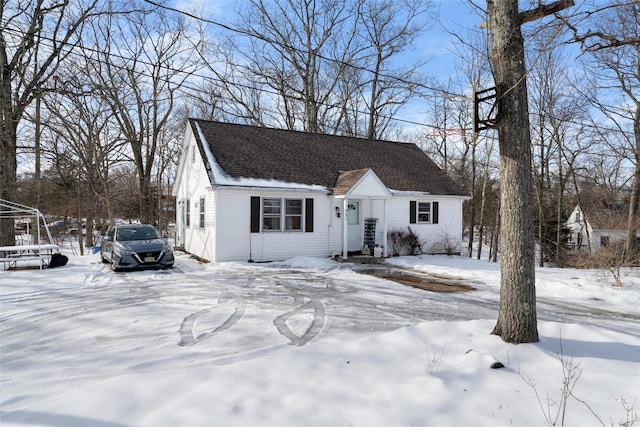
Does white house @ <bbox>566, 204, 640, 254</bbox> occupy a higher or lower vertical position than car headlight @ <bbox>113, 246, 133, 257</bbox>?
higher

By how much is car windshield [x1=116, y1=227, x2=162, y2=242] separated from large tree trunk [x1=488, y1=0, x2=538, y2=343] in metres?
10.8

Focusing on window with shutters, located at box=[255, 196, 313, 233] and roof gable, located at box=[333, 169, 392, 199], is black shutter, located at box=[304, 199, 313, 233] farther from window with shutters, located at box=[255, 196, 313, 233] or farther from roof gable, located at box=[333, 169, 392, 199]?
roof gable, located at box=[333, 169, 392, 199]

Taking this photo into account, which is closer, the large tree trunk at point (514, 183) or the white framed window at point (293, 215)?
the large tree trunk at point (514, 183)

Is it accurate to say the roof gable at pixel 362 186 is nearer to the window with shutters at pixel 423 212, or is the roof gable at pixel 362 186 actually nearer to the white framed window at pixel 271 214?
the window with shutters at pixel 423 212

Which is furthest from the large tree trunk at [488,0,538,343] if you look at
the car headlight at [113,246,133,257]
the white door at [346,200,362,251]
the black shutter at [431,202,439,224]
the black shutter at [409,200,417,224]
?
the black shutter at [431,202,439,224]

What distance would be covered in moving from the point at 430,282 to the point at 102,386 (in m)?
8.22

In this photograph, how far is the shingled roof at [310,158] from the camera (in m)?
14.0

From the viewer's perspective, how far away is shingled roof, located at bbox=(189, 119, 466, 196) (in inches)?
549

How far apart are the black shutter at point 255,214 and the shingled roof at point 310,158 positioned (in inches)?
36.5

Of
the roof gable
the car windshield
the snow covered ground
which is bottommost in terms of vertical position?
the snow covered ground

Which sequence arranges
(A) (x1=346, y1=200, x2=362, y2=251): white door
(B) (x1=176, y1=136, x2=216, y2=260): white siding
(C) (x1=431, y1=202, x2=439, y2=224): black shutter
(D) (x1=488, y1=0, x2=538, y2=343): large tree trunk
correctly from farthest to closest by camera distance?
(C) (x1=431, y1=202, x2=439, y2=224): black shutter
(A) (x1=346, y1=200, x2=362, y2=251): white door
(B) (x1=176, y1=136, x2=216, y2=260): white siding
(D) (x1=488, y1=0, x2=538, y2=343): large tree trunk

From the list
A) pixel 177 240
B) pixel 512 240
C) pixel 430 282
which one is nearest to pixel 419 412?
pixel 512 240

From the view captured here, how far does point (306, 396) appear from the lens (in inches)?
126

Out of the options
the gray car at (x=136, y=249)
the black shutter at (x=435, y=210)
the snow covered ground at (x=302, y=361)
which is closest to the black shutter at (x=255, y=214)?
the gray car at (x=136, y=249)
